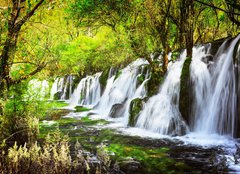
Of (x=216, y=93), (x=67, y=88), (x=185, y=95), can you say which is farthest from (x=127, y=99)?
(x=67, y=88)

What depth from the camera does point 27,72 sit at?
766 centimetres

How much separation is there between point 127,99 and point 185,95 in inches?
223

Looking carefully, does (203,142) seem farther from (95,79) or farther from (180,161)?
(95,79)

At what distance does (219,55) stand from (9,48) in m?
8.75

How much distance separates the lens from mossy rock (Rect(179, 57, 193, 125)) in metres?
11.5

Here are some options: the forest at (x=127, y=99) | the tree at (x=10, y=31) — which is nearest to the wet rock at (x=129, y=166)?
the forest at (x=127, y=99)

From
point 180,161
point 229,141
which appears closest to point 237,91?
point 229,141

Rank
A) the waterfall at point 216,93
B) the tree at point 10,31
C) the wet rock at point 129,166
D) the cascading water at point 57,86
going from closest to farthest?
the tree at point 10,31 < the wet rock at point 129,166 < the waterfall at point 216,93 < the cascading water at point 57,86

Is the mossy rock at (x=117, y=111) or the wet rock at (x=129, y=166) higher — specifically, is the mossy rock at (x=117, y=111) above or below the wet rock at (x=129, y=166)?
above

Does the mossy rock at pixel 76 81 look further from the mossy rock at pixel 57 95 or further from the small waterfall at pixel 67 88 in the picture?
the mossy rock at pixel 57 95

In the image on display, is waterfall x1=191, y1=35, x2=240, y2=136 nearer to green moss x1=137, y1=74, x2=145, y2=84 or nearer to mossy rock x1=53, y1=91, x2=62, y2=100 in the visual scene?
green moss x1=137, y1=74, x2=145, y2=84

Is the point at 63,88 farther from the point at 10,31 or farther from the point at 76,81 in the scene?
the point at 10,31

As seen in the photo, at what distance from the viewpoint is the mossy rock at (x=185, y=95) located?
1149 centimetres

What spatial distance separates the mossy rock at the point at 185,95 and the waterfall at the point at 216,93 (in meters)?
0.23
